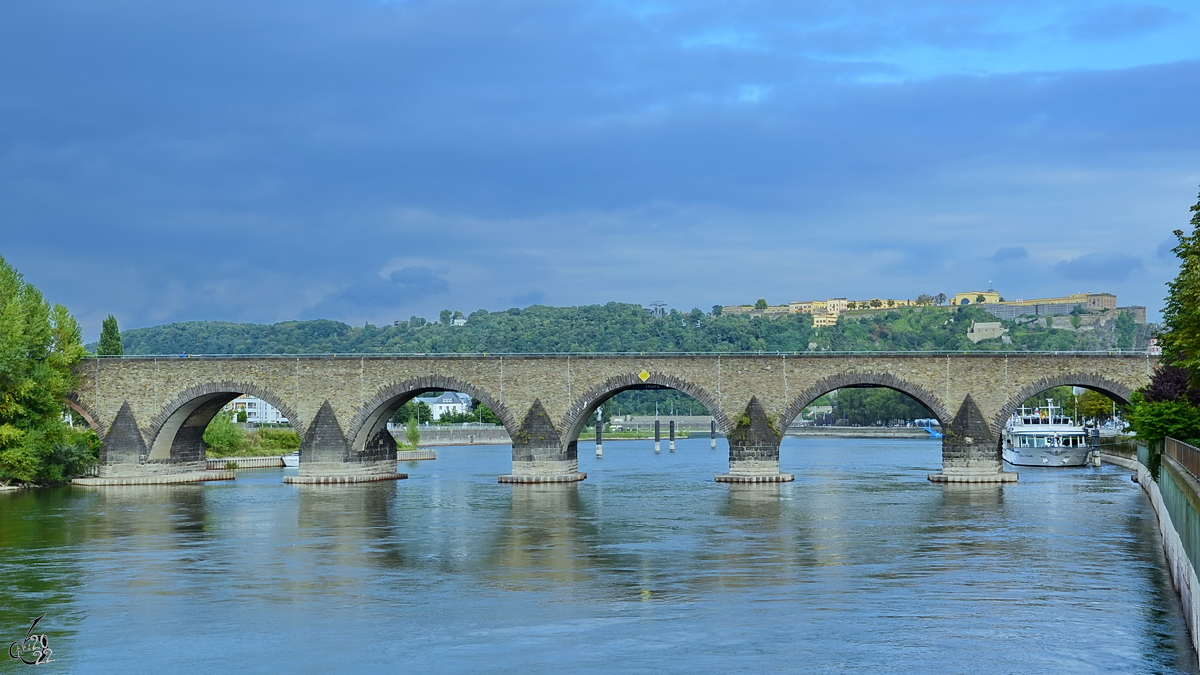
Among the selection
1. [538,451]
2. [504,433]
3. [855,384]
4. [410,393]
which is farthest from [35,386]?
[504,433]

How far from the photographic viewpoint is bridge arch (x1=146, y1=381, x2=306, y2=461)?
60.6m

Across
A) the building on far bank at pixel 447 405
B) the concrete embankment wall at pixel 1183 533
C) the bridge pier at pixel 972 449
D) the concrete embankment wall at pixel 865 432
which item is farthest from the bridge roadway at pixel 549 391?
the building on far bank at pixel 447 405

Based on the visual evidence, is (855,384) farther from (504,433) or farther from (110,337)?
(504,433)

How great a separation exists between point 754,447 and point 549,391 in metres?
9.73

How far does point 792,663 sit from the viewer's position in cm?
2053

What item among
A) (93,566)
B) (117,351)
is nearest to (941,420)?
(93,566)

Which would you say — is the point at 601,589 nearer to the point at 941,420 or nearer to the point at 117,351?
the point at 941,420

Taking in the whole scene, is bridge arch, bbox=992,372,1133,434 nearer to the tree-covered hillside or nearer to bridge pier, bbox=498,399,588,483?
bridge pier, bbox=498,399,588,483

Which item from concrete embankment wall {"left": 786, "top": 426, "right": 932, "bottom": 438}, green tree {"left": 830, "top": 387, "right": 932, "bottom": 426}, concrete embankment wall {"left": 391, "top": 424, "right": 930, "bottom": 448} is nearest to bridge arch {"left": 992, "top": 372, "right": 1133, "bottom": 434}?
concrete embankment wall {"left": 391, "top": 424, "right": 930, "bottom": 448}

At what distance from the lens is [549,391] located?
5872 cm

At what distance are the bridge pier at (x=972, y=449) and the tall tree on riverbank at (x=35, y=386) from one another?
40664mm

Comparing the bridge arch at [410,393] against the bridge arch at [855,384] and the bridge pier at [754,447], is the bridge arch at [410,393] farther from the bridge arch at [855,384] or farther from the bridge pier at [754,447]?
the bridge arch at [855,384]

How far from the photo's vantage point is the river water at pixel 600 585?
21.3 metres

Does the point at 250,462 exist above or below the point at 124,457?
below
